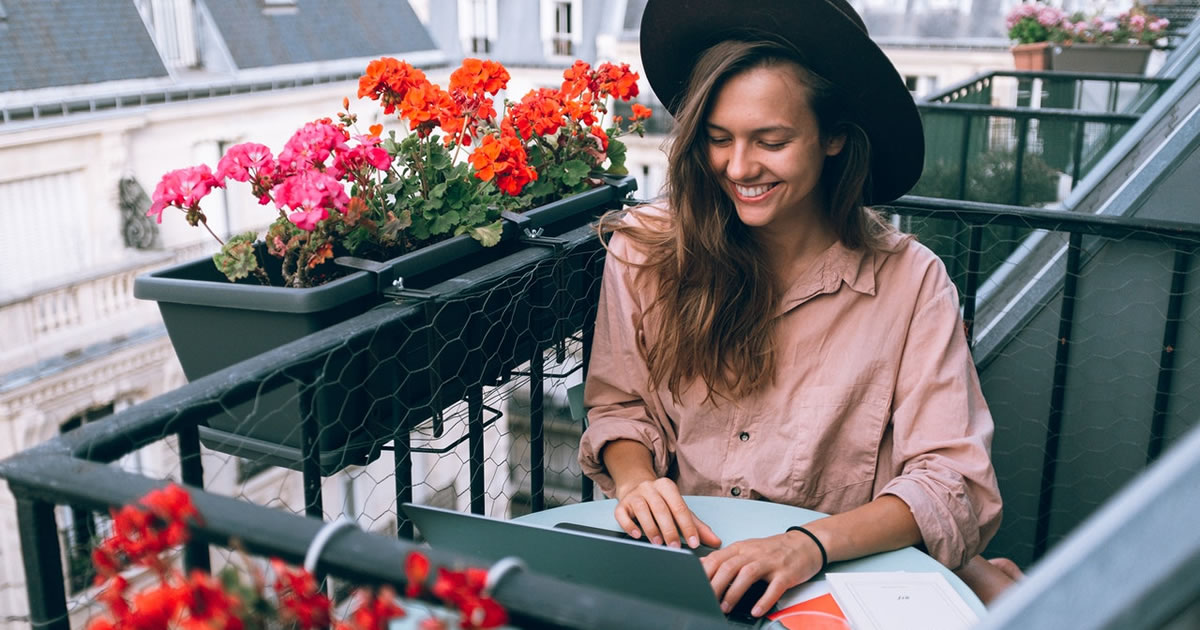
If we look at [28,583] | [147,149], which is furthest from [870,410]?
[147,149]

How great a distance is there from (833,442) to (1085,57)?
222 inches

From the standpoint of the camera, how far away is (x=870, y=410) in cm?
148

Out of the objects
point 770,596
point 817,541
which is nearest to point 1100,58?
point 817,541

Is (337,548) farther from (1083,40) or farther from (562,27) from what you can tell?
(562,27)

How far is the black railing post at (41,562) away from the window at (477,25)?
70.1 ft

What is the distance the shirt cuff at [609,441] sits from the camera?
1.54 meters

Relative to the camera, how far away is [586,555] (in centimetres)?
97

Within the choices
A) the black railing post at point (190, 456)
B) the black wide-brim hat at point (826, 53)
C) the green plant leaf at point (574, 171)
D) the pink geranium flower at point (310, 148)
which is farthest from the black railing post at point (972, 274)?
the black railing post at point (190, 456)

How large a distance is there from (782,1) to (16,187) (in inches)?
469

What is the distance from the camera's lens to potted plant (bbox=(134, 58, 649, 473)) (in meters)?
1.29

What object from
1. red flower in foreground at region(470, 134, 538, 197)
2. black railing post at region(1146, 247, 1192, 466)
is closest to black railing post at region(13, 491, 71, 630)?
red flower in foreground at region(470, 134, 538, 197)

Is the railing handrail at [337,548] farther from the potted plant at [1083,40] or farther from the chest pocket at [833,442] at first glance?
the potted plant at [1083,40]

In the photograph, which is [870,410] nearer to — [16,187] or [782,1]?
[782,1]

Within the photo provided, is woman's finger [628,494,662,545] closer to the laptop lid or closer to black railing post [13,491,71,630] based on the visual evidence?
the laptop lid
